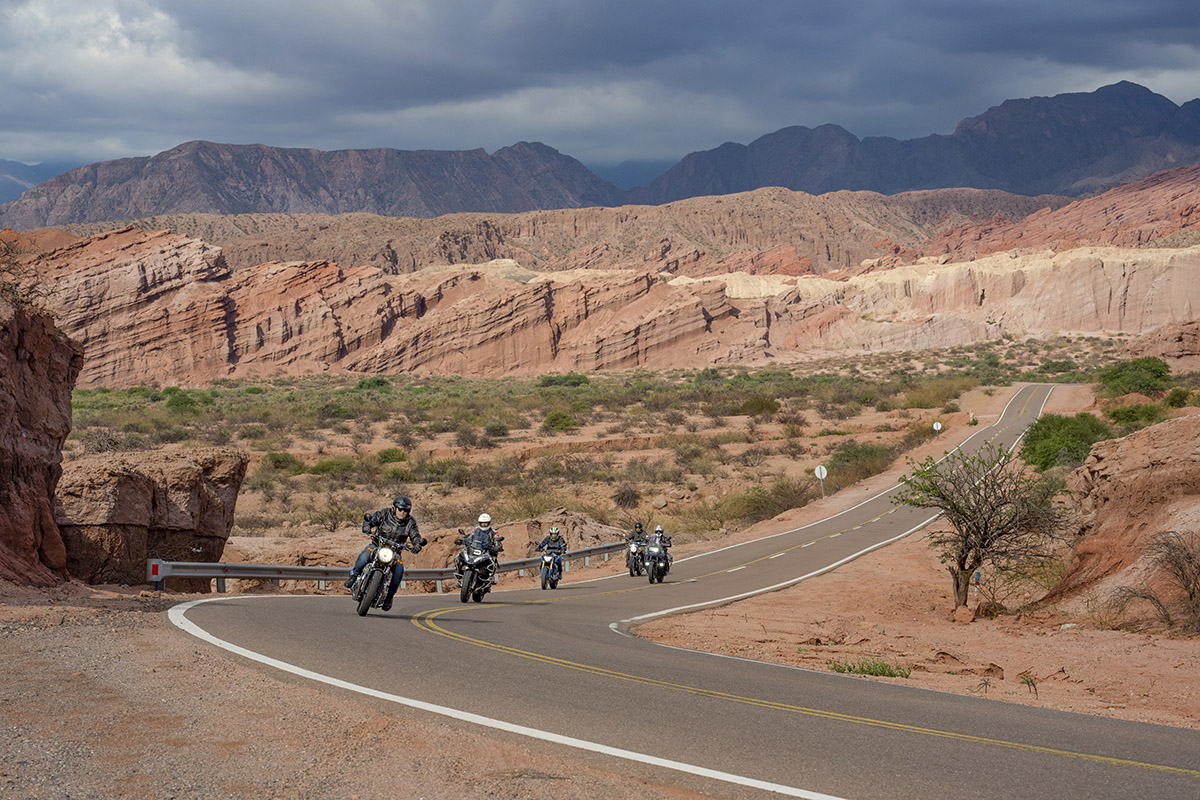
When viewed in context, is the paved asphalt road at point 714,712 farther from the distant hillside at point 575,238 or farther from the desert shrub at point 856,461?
the distant hillside at point 575,238

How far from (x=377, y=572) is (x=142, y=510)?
19.1 ft

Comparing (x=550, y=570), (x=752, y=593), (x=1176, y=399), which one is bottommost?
(x=752, y=593)

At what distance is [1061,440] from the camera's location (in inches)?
1361

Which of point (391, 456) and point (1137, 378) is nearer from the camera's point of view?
point (391, 456)

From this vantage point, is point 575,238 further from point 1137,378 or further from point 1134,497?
point 1134,497

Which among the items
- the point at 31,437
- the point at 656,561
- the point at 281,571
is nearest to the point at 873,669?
the point at 656,561

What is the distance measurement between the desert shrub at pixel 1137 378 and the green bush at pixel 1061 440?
18337 mm

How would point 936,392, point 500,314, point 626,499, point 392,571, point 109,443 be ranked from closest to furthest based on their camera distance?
Result: point 392,571, point 109,443, point 626,499, point 936,392, point 500,314

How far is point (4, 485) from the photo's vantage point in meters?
13.6

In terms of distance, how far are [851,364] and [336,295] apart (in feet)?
189

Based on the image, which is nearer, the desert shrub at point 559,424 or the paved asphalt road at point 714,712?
the paved asphalt road at point 714,712

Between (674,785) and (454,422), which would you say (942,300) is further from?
(674,785)

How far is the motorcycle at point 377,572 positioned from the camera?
12.6 m

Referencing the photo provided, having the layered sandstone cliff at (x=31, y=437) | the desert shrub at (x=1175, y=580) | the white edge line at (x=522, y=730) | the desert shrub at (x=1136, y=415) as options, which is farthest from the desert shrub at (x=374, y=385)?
the white edge line at (x=522, y=730)
